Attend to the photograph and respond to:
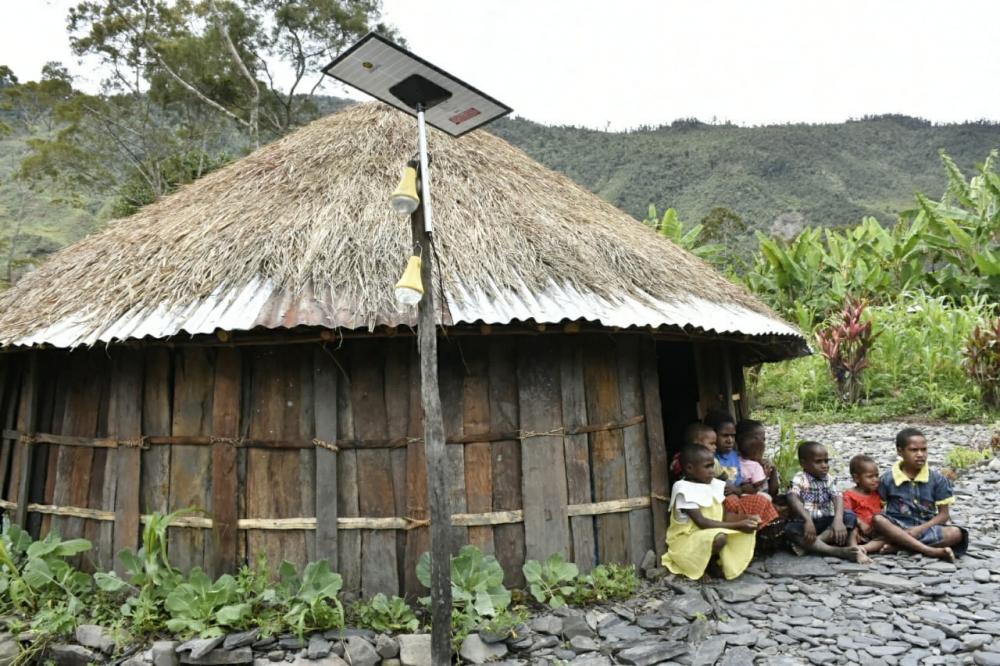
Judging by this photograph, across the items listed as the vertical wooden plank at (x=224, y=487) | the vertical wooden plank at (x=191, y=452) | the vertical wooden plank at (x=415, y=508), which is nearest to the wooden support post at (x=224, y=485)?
the vertical wooden plank at (x=224, y=487)

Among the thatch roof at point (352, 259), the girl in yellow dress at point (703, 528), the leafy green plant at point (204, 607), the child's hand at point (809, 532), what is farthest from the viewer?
the child's hand at point (809, 532)

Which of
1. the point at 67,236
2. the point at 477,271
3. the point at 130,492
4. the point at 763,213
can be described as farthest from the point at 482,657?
the point at 763,213

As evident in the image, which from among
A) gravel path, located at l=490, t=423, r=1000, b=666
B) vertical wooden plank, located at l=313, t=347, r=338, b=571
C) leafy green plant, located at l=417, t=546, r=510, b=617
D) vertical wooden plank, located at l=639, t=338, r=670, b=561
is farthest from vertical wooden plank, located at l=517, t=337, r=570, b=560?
vertical wooden plank, located at l=313, t=347, r=338, b=571

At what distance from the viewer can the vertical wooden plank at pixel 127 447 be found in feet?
15.3

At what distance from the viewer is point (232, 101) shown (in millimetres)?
22516

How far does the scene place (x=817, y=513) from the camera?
528 centimetres

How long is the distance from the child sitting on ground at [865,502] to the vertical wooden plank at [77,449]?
18.0ft

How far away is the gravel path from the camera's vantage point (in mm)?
3803

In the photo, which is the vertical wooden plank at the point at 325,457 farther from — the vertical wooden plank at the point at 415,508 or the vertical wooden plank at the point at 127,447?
the vertical wooden plank at the point at 127,447

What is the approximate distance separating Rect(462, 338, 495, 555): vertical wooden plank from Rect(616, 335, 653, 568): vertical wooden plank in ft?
3.32

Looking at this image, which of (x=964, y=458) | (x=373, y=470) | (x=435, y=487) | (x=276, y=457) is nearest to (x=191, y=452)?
(x=276, y=457)

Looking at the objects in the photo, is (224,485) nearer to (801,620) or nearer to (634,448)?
(634,448)

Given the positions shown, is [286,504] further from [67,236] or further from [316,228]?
[67,236]

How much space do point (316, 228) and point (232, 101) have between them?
20.3 m
